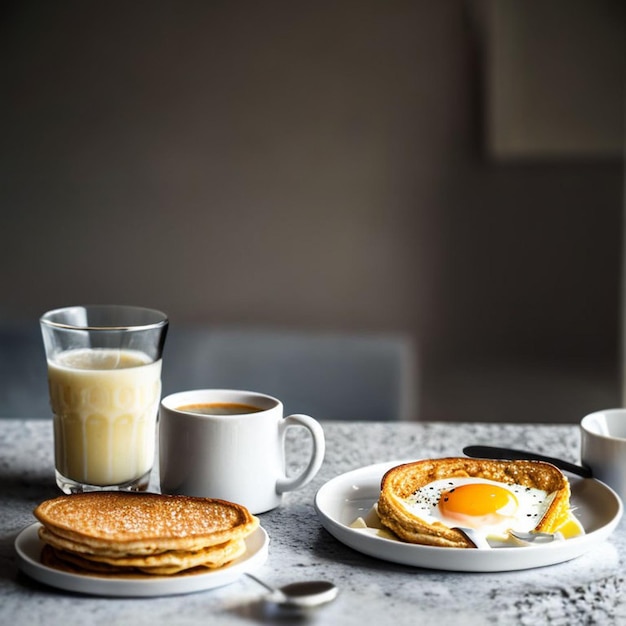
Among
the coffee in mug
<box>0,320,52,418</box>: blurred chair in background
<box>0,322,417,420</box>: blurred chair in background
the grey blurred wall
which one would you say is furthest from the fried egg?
the grey blurred wall

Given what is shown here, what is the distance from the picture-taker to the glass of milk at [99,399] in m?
1.00

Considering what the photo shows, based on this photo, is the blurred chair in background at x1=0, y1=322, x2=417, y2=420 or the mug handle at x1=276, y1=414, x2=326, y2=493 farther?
the blurred chair in background at x1=0, y1=322, x2=417, y2=420

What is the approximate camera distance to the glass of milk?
1002 mm

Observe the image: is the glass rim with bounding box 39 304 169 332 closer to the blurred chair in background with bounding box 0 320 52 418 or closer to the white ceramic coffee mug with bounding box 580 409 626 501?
the white ceramic coffee mug with bounding box 580 409 626 501

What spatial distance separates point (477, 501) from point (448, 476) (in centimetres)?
8

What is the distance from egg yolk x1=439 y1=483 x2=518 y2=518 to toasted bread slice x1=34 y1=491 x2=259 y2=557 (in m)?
0.21

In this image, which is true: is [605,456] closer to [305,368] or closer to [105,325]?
[105,325]

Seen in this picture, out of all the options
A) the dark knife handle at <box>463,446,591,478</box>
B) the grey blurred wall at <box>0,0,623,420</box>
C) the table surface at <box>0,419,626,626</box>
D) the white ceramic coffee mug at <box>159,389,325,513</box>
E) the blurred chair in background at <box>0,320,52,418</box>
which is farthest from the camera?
the grey blurred wall at <box>0,0,623,420</box>

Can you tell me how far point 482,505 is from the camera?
0.90 meters

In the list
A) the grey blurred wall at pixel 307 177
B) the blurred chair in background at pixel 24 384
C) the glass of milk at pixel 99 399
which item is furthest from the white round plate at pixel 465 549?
the grey blurred wall at pixel 307 177

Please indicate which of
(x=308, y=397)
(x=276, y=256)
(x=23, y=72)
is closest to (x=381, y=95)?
(x=276, y=256)

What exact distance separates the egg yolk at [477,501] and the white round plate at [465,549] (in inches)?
2.8

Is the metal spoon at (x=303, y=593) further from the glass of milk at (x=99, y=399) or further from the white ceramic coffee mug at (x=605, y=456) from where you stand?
the white ceramic coffee mug at (x=605, y=456)

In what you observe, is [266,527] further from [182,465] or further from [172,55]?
[172,55]
